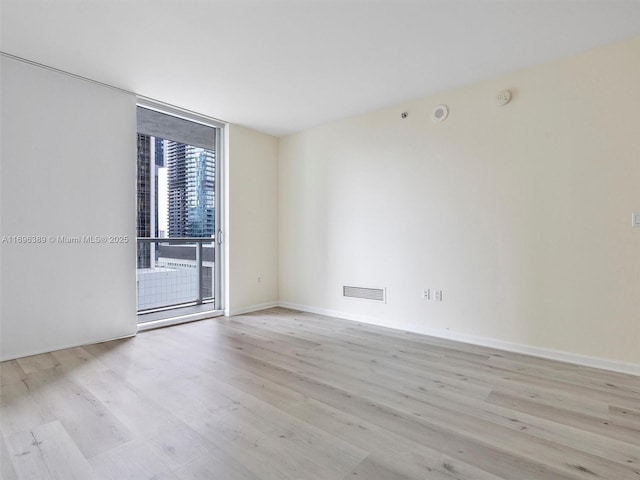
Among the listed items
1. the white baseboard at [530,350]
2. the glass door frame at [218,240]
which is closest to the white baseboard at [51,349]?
the glass door frame at [218,240]

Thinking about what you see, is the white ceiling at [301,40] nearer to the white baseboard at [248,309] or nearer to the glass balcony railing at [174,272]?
the glass balcony railing at [174,272]

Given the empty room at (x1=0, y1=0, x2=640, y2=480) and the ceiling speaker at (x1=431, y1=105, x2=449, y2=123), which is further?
the ceiling speaker at (x1=431, y1=105, x2=449, y2=123)

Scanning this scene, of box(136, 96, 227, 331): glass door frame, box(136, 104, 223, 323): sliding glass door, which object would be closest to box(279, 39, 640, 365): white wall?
box(136, 96, 227, 331): glass door frame

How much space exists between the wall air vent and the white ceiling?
230 centimetres

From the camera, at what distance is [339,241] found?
179 inches

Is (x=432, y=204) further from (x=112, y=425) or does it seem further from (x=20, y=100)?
(x=20, y=100)

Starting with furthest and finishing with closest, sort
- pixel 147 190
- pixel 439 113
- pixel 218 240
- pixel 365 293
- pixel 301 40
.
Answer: pixel 218 240 → pixel 365 293 → pixel 147 190 → pixel 439 113 → pixel 301 40

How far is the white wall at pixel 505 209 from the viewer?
2.72m

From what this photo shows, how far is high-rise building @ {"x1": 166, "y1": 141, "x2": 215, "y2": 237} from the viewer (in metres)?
4.30

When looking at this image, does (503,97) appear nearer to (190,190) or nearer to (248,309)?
(190,190)

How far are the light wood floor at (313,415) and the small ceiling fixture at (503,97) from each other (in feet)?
7.78

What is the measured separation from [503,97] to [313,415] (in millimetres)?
3220

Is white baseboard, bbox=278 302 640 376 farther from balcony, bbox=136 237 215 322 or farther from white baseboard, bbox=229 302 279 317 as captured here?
balcony, bbox=136 237 215 322

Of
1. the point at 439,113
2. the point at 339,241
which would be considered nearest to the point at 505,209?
the point at 439,113
